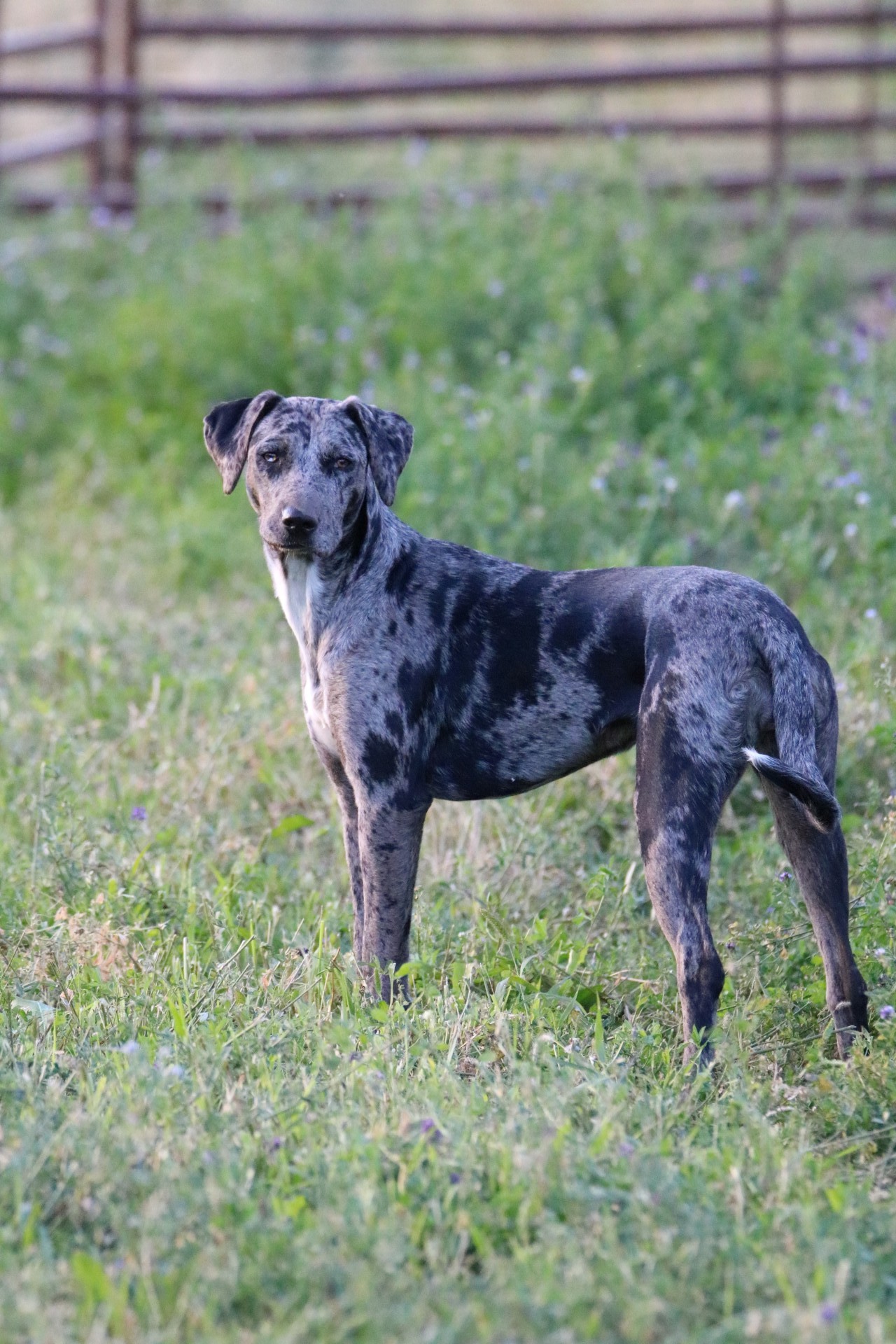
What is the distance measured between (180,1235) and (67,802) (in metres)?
2.17

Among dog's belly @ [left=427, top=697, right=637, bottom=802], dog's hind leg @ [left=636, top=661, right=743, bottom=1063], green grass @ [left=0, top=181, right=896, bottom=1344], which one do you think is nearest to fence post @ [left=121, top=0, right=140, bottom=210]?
green grass @ [left=0, top=181, right=896, bottom=1344]

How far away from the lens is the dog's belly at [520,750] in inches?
159

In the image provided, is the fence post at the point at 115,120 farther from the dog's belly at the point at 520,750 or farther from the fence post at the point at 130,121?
the dog's belly at the point at 520,750

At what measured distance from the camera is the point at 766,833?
5.05 metres

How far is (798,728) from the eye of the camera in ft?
12.3

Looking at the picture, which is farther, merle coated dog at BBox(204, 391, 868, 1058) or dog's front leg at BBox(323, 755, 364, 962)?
dog's front leg at BBox(323, 755, 364, 962)

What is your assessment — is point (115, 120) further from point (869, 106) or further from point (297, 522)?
point (297, 522)

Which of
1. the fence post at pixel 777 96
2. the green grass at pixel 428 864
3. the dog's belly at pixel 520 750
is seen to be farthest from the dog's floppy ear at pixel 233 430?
the fence post at pixel 777 96

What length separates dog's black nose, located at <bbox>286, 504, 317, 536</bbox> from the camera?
3.94m

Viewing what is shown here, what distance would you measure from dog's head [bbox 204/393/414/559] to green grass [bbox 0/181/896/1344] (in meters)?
1.10

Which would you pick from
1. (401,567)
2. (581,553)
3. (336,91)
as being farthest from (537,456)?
(336,91)

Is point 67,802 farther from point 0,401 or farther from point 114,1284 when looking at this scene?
point 0,401

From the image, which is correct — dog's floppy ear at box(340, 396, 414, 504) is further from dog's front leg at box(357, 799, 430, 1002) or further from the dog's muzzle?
dog's front leg at box(357, 799, 430, 1002)

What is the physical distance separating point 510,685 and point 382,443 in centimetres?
74
